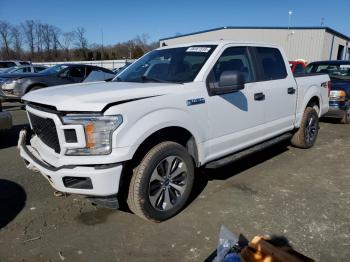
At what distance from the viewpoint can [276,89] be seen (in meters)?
4.75

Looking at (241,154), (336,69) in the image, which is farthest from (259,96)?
(336,69)

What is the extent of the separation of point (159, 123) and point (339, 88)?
6.61 metres

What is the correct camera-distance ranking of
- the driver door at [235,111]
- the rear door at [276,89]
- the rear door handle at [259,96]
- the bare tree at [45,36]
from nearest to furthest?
the driver door at [235,111], the rear door handle at [259,96], the rear door at [276,89], the bare tree at [45,36]

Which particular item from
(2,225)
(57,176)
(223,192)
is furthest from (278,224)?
(2,225)

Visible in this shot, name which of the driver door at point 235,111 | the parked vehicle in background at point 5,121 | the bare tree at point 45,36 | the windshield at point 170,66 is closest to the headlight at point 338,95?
the driver door at point 235,111

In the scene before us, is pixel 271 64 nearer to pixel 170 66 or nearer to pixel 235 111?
pixel 235 111

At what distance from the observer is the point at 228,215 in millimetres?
3562

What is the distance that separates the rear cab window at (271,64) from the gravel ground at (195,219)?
1435 mm

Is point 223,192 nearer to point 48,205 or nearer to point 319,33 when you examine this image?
point 48,205

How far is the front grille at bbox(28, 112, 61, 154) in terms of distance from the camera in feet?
10.0

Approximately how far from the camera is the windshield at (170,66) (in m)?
3.86

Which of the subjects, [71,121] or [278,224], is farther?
[278,224]

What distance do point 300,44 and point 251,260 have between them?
1138 inches

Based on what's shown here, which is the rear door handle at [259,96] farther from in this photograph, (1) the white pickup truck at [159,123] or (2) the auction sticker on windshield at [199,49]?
(2) the auction sticker on windshield at [199,49]
